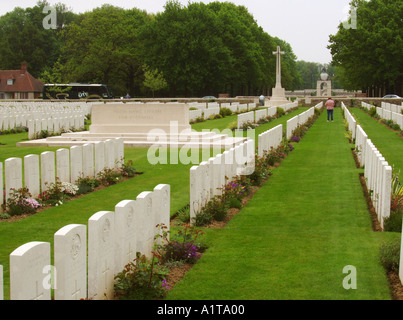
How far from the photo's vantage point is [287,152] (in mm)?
15398

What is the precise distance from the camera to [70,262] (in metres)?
3.81

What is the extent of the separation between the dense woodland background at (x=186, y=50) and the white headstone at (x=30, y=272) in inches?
2105

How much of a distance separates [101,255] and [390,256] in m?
3.02

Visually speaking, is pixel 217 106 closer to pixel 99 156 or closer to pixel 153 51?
pixel 99 156

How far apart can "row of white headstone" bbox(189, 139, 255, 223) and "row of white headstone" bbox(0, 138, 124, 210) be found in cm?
269

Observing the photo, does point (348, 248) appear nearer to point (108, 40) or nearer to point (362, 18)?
point (362, 18)

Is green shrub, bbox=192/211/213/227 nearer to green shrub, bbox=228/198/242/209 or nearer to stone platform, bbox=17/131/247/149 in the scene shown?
green shrub, bbox=228/198/242/209

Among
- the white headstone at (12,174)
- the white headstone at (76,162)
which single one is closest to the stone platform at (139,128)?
the white headstone at (76,162)

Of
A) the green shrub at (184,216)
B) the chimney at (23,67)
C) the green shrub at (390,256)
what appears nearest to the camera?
the green shrub at (390,256)

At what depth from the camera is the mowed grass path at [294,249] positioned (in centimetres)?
492

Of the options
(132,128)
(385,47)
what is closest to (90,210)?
(132,128)

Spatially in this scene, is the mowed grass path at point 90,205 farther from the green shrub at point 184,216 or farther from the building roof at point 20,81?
the building roof at point 20,81

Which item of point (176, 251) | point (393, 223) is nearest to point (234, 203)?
point (393, 223)

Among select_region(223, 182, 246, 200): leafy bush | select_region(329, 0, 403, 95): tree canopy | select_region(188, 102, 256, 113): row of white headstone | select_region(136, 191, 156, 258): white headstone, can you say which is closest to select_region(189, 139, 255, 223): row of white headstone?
select_region(223, 182, 246, 200): leafy bush
